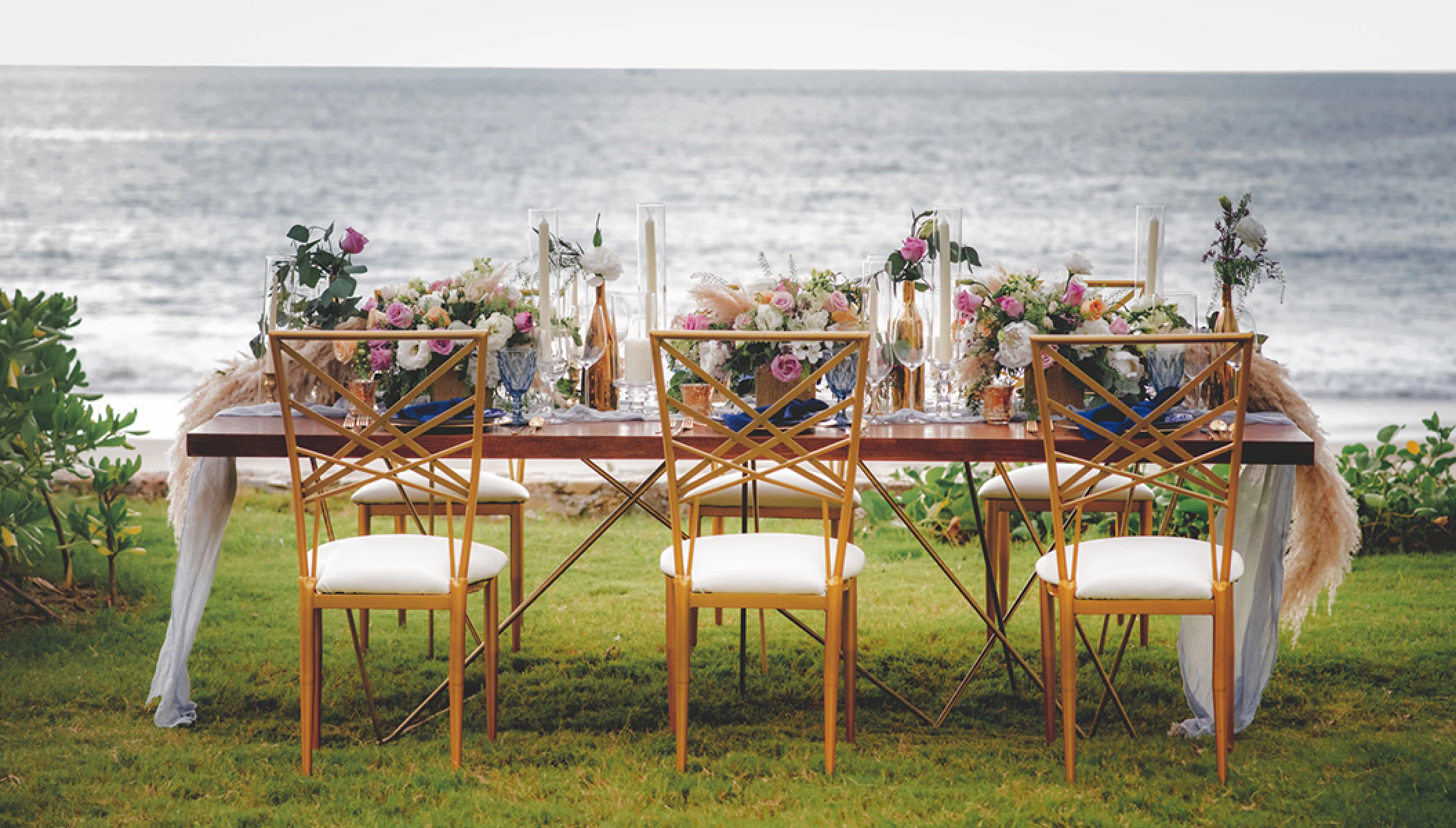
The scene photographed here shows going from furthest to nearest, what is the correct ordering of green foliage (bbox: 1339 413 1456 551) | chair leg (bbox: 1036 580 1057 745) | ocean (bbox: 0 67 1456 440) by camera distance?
Result: 1. ocean (bbox: 0 67 1456 440)
2. green foliage (bbox: 1339 413 1456 551)
3. chair leg (bbox: 1036 580 1057 745)

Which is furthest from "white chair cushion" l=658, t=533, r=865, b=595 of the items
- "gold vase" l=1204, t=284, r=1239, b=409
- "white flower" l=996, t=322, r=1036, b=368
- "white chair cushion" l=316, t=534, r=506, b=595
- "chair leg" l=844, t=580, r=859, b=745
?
"gold vase" l=1204, t=284, r=1239, b=409

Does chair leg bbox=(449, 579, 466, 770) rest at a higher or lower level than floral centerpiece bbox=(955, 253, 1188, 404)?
lower

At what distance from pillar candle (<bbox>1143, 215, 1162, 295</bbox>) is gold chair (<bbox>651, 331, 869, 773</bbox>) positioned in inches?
38.4

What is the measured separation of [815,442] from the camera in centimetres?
288

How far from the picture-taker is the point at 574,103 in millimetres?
27984

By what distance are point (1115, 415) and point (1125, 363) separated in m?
0.13

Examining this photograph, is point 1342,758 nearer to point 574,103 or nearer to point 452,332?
point 452,332

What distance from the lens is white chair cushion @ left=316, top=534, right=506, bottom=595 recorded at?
9.00 feet

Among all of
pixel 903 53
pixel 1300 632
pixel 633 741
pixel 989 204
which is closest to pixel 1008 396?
pixel 633 741

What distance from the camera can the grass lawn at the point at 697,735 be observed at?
2660 mm

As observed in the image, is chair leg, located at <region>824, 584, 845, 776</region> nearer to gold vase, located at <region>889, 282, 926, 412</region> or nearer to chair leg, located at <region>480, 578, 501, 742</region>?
gold vase, located at <region>889, 282, 926, 412</region>

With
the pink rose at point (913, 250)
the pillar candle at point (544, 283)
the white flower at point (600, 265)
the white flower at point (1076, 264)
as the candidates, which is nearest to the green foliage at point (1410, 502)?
the white flower at point (1076, 264)

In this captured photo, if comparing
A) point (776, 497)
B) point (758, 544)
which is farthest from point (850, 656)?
point (776, 497)

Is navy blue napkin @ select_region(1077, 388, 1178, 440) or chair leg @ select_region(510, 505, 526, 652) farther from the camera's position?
chair leg @ select_region(510, 505, 526, 652)
